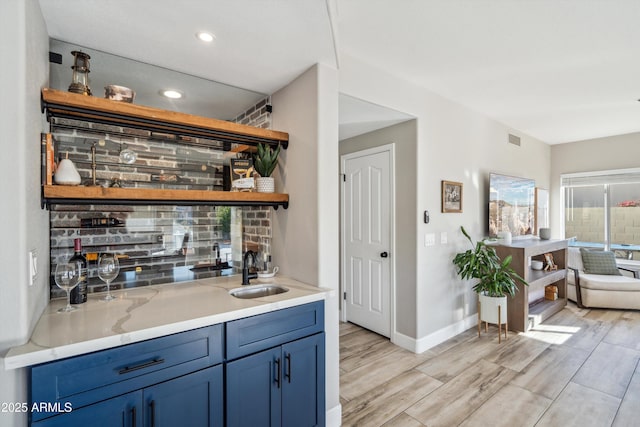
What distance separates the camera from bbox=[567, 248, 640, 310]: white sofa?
4.14m

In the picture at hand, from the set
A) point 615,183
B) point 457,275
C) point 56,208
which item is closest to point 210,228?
point 56,208

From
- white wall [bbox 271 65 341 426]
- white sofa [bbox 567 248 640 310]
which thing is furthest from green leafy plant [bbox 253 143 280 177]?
white sofa [bbox 567 248 640 310]

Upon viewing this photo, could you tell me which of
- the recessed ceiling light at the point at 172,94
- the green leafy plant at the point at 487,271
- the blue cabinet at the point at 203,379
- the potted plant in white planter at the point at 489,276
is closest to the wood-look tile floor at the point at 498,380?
the potted plant in white planter at the point at 489,276

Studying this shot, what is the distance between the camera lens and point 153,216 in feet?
6.70

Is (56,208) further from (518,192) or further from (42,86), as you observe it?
(518,192)

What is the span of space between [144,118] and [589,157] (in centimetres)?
659

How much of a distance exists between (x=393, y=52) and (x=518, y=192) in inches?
121

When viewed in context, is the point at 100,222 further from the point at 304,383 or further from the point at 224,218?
the point at 304,383

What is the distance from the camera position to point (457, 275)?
3494 millimetres

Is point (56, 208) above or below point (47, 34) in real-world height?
below

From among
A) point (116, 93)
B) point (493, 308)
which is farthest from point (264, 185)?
point (493, 308)

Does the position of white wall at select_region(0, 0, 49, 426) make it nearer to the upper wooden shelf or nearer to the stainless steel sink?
the upper wooden shelf

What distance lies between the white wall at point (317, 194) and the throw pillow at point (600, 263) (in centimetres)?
469

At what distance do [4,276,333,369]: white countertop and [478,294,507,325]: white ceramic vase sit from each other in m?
2.36
